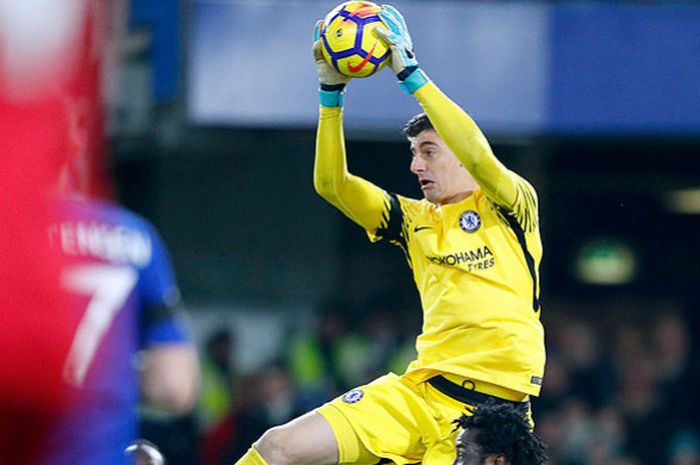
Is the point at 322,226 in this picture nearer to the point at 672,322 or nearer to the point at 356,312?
the point at 356,312

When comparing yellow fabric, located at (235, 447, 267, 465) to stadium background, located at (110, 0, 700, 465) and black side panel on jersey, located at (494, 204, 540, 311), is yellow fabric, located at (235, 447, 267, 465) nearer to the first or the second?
black side panel on jersey, located at (494, 204, 540, 311)

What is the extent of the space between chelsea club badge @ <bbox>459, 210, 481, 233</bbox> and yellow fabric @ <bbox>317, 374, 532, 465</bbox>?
0.72m

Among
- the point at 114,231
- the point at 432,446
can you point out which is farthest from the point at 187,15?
the point at 114,231

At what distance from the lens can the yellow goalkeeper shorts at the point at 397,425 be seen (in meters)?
6.63

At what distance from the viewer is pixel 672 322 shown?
14367 mm

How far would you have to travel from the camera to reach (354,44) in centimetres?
658

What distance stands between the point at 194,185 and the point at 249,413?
3463mm

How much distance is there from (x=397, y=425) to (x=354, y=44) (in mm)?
1668

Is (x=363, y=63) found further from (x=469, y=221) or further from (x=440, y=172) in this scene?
(x=469, y=221)

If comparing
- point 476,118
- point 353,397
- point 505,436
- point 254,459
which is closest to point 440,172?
point 353,397

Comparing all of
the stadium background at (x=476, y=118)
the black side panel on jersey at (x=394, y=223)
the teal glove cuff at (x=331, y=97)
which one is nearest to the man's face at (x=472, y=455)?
the black side panel on jersey at (x=394, y=223)

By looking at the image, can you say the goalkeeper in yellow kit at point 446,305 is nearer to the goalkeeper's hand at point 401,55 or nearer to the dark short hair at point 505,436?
the goalkeeper's hand at point 401,55

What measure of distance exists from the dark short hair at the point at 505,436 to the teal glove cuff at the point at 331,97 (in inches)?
59.0

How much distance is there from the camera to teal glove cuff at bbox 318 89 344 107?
6.78 meters
